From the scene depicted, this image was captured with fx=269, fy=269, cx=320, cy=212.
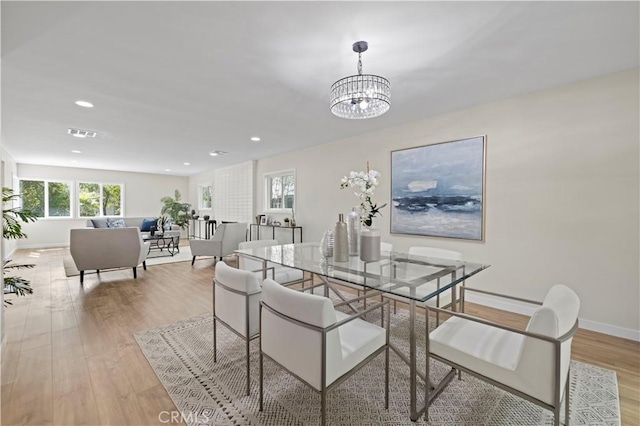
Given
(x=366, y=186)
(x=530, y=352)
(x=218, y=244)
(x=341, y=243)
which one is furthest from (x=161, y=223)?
(x=530, y=352)

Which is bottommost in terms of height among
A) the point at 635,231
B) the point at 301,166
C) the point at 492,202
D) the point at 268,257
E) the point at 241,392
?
the point at 241,392

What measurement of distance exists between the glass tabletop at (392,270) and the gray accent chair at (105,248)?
9.52 ft

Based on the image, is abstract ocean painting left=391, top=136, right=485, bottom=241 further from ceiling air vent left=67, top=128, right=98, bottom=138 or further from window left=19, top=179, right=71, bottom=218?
window left=19, top=179, right=71, bottom=218

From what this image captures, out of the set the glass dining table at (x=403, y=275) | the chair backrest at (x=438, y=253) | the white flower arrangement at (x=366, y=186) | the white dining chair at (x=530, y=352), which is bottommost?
the white dining chair at (x=530, y=352)

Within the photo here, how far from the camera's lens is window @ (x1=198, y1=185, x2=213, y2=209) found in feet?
30.3

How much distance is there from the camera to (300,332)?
1.31m

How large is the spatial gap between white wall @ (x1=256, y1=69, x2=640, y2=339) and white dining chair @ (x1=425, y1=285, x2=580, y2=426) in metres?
1.77

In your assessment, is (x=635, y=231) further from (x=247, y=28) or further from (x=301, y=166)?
(x=301, y=166)

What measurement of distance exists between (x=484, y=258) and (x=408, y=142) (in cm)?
178

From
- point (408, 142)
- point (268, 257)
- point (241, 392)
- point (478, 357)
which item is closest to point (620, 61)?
point (408, 142)

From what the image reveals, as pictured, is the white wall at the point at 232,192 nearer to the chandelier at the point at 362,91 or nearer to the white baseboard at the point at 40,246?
the white baseboard at the point at 40,246

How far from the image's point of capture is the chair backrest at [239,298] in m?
1.71

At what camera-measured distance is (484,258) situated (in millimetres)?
3164

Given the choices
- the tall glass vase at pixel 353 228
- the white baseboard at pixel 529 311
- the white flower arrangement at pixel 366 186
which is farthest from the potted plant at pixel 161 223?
the white baseboard at pixel 529 311
